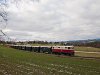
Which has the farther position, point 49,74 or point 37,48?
point 37,48

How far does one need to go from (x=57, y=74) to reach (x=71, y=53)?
159ft

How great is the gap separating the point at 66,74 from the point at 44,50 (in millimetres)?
58679

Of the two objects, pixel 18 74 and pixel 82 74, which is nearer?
pixel 18 74

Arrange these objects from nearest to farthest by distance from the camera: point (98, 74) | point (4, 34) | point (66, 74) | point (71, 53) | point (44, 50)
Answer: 1. point (4, 34)
2. point (66, 74)
3. point (98, 74)
4. point (71, 53)
5. point (44, 50)

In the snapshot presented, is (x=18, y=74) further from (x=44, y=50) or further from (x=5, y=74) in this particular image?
(x=44, y=50)

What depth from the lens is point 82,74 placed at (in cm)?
2269

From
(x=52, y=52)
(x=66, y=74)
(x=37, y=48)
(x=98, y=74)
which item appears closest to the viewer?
(x=66, y=74)

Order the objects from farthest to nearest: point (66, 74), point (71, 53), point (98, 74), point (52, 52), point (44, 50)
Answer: point (44, 50) → point (52, 52) → point (71, 53) → point (98, 74) → point (66, 74)

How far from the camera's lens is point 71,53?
228 ft

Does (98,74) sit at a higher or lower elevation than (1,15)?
lower

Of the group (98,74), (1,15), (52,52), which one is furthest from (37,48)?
(1,15)

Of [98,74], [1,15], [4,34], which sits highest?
[1,15]

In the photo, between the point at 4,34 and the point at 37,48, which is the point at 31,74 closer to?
the point at 4,34

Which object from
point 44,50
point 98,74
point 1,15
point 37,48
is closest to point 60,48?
point 44,50
